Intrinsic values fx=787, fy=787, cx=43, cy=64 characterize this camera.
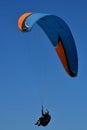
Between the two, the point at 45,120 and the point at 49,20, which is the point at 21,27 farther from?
the point at 45,120

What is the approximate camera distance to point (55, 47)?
60344 mm

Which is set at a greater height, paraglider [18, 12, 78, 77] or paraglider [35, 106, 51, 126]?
paraglider [18, 12, 78, 77]

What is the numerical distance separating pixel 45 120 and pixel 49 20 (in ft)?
24.3

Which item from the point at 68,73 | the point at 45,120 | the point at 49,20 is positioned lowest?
the point at 45,120

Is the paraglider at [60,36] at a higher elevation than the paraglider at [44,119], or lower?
higher

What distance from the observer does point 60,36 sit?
59.1m

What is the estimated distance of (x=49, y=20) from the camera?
57.4 m

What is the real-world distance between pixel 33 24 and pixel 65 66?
254 inches

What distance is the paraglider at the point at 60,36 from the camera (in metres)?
56.6

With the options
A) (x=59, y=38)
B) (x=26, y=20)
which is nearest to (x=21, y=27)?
(x=26, y=20)

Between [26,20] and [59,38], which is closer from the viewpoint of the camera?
[26,20]

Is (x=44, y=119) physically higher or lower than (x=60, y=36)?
lower

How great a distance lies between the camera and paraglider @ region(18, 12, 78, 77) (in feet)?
186

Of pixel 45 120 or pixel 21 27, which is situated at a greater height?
pixel 21 27
